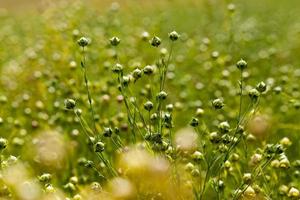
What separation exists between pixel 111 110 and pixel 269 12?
5.18m

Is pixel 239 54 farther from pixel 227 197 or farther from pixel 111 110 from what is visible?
pixel 227 197

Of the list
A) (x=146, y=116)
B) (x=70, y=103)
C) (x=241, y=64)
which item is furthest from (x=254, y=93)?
(x=146, y=116)

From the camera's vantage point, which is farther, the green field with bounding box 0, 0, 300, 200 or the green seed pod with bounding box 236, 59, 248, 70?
the green seed pod with bounding box 236, 59, 248, 70

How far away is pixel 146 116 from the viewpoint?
140 inches

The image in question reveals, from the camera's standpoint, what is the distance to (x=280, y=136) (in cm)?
337

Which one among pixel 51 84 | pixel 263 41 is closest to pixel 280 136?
pixel 51 84

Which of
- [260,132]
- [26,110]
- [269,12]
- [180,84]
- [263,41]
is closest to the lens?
[260,132]

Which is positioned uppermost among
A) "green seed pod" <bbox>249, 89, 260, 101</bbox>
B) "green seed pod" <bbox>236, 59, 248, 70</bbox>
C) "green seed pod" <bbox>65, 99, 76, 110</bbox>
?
"green seed pod" <bbox>236, 59, 248, 70</bbox>

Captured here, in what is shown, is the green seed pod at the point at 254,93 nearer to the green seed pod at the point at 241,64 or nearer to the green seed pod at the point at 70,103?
the green seed pod at the point at 241,64

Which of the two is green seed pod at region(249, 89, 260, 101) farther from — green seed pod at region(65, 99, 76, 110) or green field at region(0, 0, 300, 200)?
green seed pod at region(65, 99, 76, 110)

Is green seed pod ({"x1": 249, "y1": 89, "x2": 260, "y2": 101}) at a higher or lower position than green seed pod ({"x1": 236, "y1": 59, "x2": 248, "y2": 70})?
lower

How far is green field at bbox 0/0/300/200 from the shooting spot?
1977 mm

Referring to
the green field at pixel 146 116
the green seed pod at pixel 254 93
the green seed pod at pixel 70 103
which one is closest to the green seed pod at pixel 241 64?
the green field at pixel 146 116

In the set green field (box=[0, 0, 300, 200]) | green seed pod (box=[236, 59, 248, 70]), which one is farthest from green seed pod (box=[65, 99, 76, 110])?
green seed pod (box=[236, 59, 248, 70])
